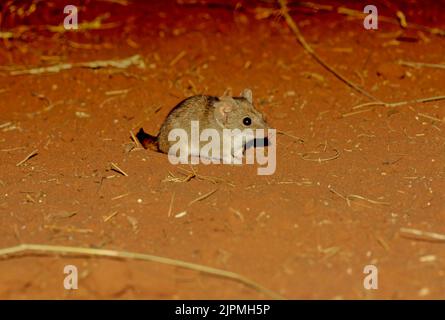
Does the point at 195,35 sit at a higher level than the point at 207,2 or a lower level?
lower

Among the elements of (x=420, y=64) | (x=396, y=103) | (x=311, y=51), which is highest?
(x=311, y=51)

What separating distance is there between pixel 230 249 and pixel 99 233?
91cm

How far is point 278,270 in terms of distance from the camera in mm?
3355

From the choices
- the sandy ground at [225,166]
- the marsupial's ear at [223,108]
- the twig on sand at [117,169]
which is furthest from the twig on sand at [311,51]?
the twig on sand at [117,169]

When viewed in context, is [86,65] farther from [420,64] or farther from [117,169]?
[420,64]

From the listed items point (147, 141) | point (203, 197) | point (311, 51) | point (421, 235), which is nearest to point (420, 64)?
point (311, 51)

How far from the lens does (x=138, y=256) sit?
11.3 feet

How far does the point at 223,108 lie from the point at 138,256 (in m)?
2.18

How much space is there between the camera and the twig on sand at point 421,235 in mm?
3567

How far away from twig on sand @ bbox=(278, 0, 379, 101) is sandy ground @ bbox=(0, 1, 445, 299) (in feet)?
0.23

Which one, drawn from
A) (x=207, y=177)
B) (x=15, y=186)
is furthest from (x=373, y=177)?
(x=15, y=186)

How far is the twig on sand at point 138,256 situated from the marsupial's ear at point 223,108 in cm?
211

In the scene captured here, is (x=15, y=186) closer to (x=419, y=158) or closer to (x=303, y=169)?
(x=303, y=169)

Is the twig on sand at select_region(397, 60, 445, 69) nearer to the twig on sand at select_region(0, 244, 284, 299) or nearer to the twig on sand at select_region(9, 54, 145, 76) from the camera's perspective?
the twig on sand at select_region(9, 54, 145, 76)
